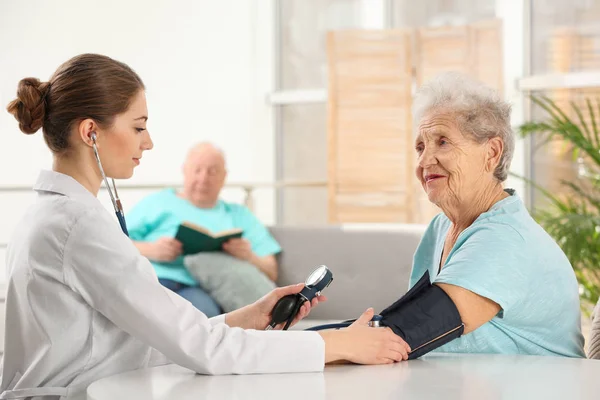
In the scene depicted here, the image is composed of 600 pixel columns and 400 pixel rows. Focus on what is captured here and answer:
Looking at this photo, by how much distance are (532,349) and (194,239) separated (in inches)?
85.6

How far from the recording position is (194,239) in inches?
147

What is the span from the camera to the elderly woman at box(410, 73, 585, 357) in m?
1.67

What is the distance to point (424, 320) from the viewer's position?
159cm

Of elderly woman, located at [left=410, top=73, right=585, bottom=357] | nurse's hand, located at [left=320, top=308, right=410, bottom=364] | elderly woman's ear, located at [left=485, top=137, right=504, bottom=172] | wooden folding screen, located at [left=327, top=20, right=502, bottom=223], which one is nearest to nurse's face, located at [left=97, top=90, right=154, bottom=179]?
nurse's hand, located at [left=320, top=308, right=410, bottom=364]

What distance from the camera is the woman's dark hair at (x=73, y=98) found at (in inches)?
63.6

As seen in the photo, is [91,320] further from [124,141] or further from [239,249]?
[239,249]

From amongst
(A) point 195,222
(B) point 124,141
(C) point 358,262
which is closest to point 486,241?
(B) point 124,141

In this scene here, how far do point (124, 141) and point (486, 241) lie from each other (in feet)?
2.43

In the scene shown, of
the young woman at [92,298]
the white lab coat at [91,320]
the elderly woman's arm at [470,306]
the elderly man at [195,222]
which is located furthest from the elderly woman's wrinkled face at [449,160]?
the elderly man at [195,222]

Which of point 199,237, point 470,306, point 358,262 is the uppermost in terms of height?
point 470,306

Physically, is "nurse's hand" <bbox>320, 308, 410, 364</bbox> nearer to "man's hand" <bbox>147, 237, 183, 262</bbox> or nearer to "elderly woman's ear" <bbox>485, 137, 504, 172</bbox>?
"elderly woman's ear" <bbox>485, 137, 504, 172</bbox>

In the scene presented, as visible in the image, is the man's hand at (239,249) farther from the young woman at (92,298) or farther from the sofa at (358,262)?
the young woman at (92,298)

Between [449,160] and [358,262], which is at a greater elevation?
[449,160]

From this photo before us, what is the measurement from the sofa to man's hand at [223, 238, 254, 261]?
0.80ft
